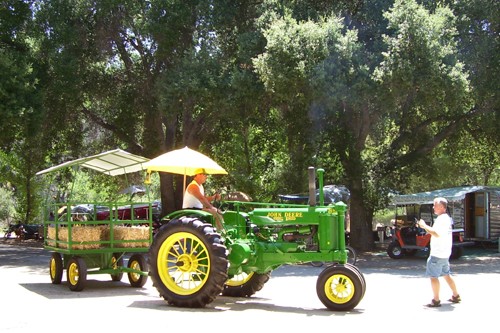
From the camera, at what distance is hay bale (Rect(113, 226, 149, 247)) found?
1291 centimetres

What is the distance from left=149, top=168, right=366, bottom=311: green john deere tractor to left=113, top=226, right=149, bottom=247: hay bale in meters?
2.13

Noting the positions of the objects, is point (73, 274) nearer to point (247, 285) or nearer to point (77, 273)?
point (77, 273)

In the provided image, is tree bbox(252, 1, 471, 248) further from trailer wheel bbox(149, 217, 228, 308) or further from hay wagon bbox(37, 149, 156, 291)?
trailer wheel bbox(149, 217, 228, 308)

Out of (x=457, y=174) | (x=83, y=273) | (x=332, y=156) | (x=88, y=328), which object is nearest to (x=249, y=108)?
(x=332, y=156)

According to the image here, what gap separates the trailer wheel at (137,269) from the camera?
12.9 m

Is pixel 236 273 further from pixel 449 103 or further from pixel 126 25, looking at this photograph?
pixel 126 25

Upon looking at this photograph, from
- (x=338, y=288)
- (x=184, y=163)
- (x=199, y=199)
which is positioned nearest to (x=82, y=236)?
(x=184, y=163)

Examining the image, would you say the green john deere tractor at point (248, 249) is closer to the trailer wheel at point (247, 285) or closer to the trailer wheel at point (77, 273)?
the trailer wheel at point (247, 285)

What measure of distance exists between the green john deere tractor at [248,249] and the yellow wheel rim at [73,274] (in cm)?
216

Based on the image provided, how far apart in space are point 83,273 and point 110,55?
579 inches

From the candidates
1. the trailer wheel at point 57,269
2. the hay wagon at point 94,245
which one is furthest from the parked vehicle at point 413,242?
the trailer wheel at point 57,269

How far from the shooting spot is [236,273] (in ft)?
34.4

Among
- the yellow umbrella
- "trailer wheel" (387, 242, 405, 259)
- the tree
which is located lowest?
"trailer wheel" (387, 242, 405, 259)

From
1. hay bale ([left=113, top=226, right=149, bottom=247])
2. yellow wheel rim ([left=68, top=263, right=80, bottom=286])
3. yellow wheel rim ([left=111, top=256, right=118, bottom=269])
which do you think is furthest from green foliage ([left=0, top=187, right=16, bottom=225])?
yellow wheel rim ([left=68, top=263, right=80, bottom=286])
